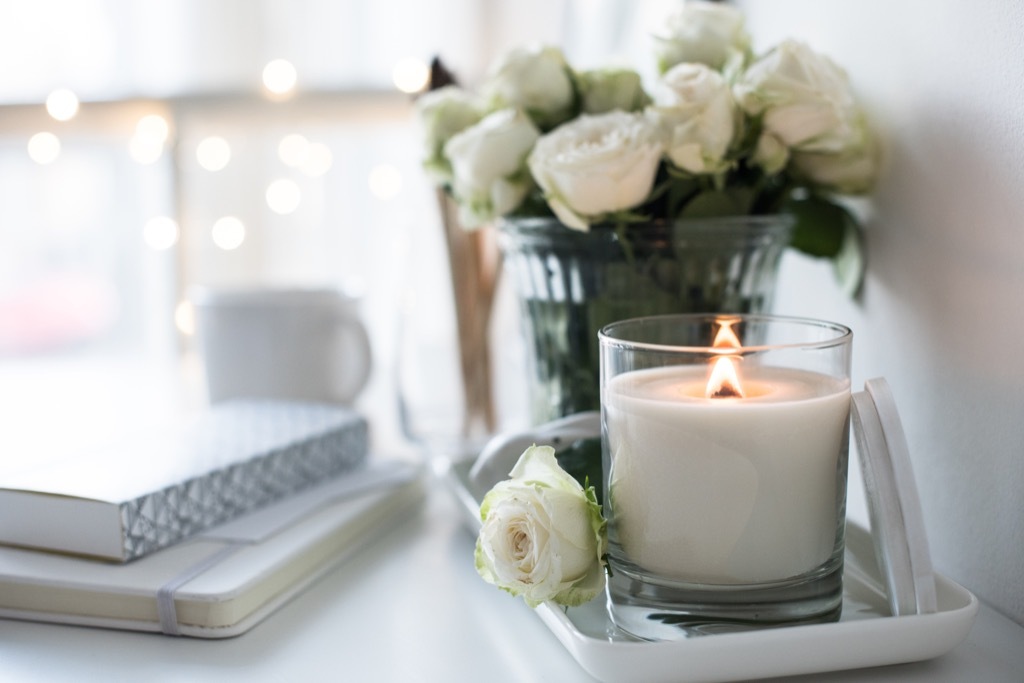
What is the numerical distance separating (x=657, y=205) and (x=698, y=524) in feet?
0.89

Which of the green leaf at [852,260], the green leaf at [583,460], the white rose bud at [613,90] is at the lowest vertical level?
the green leaf at [583,460]

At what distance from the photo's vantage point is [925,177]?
575mm

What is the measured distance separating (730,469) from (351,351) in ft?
1.99

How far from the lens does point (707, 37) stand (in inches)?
25.7

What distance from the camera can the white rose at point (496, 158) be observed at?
64 centimetres

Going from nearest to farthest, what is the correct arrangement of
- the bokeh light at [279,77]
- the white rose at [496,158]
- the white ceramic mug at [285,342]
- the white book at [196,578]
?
1. the white book at [196,578]
2. the white rose at [496,158]
3. the white ceramic mug at [285,342]
4. the bokeh light at [279,77]

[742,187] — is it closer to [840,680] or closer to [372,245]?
[840,680]

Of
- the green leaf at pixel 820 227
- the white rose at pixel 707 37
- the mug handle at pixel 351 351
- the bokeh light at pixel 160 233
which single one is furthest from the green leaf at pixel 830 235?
the bokeh light at pixel 160 233

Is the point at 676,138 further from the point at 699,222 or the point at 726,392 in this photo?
the point at 726,392

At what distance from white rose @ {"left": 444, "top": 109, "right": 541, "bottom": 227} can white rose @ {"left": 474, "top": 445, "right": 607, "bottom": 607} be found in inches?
10.0

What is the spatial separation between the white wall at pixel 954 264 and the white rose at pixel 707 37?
0.08 meters

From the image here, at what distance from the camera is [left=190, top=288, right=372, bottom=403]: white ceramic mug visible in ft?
3.15

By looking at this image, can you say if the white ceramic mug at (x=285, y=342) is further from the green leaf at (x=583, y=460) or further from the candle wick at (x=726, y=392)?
the candle wick at (x=726, y=392)

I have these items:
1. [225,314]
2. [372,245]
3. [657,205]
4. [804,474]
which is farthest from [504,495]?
[372,245]
